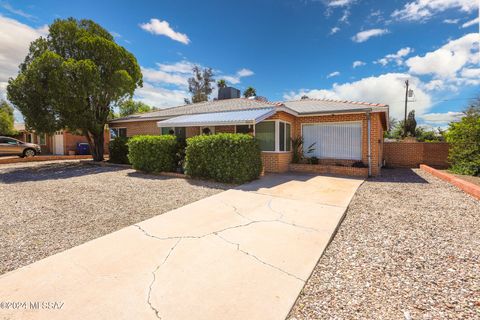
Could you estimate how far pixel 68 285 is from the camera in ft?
9.86

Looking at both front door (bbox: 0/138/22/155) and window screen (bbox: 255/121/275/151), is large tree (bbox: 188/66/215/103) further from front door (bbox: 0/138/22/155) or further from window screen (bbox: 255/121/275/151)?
window screen (bbox: 255/121/275/151)

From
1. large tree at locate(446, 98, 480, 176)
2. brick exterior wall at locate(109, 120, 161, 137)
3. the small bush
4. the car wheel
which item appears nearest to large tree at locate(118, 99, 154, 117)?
the car wheel

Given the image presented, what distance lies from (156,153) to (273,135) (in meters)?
6.99

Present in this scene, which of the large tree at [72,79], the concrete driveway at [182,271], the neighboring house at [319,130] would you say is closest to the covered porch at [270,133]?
the neighboring house at [319,130]

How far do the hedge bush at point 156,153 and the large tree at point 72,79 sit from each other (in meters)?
6.76

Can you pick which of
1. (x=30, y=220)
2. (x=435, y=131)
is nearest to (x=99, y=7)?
(x=30, y=220)

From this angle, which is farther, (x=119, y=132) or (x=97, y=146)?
(x=119, y=132)

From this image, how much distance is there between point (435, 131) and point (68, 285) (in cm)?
4685

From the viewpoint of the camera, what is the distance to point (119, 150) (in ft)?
56.6

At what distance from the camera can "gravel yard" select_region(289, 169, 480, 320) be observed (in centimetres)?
268

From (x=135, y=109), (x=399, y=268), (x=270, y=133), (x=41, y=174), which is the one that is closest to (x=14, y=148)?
(x=41, y=174)

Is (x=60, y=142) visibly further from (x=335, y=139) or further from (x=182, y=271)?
(x=182, y=271)

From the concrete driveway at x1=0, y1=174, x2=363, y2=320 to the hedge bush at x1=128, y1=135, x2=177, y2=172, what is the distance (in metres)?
7.07

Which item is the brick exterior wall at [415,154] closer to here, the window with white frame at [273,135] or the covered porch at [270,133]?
the covered porch at [270,133]
